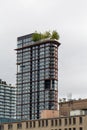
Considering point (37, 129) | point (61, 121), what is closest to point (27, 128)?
point (37, 129)

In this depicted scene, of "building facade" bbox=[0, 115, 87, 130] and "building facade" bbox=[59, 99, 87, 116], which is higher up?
"building facade" bbox=[59, 99, 87, 116]

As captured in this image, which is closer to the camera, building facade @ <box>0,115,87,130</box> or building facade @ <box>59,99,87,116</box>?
building facade @ <box>0,115,87,130</box>

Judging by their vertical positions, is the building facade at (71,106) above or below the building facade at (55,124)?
above

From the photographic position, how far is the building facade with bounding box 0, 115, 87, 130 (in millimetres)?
166363

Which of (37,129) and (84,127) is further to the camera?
(37,129)

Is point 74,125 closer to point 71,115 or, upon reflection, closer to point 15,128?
point 71,115

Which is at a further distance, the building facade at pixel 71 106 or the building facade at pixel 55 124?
the building facade at pixel 71 106

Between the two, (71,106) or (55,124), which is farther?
(71,106)

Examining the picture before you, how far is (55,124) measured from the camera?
176m

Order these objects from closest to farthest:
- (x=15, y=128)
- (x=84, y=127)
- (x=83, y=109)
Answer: (x=84, y=127) → (x=83, y=109) → (x=15, y=128)

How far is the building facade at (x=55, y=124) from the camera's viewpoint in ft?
546

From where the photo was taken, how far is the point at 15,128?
625 feet

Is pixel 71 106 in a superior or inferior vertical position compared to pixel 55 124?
superior

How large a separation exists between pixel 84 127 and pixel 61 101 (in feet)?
99.5
